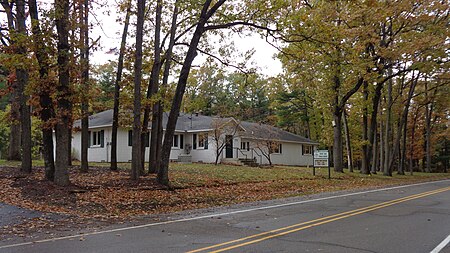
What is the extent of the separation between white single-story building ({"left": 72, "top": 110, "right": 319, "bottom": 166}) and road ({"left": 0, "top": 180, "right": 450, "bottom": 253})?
66.3ft

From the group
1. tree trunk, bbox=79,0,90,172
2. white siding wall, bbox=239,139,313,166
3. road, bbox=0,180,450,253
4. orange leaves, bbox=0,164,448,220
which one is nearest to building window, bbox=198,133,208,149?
white siding wall, bbox=239,139,313,166

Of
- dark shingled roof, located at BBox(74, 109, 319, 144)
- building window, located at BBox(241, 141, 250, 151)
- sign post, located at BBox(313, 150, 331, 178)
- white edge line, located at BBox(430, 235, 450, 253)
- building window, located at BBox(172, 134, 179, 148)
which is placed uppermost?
dark shingled roof, located at BBox(74, 109, 319, 144)

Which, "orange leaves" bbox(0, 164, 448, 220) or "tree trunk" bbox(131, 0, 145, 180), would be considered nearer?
"orange leaves" bbox(0, 164, 448, 220)

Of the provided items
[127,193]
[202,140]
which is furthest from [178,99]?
[202,140]

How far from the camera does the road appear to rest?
6.55 meters

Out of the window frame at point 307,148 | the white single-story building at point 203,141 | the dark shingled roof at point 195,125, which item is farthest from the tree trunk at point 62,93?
the window frame at point 307,148

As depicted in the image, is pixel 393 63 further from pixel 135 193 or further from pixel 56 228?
pixel 56 228

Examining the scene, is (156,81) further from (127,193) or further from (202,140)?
(202,140)

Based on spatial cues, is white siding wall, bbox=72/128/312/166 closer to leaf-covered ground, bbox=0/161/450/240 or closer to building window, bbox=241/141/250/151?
building window, bbox=241/141/250/151

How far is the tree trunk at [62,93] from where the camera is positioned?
1263cm

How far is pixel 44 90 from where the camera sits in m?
13.0

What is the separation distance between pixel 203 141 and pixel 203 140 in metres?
0.13

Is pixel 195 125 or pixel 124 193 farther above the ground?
pixel 195 125

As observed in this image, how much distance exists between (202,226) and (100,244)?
A: 246 cm
